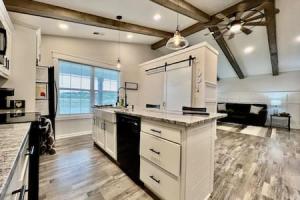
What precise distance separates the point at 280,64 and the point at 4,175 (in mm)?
8313

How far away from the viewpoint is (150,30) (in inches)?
188

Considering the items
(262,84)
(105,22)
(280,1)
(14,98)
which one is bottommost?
(14,98)

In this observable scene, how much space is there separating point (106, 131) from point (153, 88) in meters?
2.53

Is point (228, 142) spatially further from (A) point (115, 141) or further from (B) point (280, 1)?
(B) point (280, 1)

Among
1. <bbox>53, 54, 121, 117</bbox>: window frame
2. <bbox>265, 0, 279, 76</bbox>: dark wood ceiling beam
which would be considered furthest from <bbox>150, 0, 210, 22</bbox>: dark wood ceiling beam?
<bbox>53, 54, 121, 117</bbox>: window frame

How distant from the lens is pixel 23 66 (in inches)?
94.8

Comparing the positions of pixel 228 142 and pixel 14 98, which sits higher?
pixel 14 98

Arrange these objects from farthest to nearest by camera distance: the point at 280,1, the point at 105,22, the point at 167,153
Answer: the point at 105,22 → the point at 280,1 → the point at 167,153

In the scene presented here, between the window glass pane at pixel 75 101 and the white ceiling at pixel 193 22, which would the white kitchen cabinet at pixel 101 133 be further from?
the white ceiling at pixel 193 22

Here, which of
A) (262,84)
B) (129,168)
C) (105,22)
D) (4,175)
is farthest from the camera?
(262,84)

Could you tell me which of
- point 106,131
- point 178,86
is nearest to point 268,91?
point 178,86

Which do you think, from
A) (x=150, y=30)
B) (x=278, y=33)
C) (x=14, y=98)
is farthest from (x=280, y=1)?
(x=14, y=98)

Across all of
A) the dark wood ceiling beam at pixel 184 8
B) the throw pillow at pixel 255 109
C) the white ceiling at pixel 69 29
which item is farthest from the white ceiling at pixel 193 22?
the throw pillow at pixel 255 109

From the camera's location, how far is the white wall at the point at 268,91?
632cm
